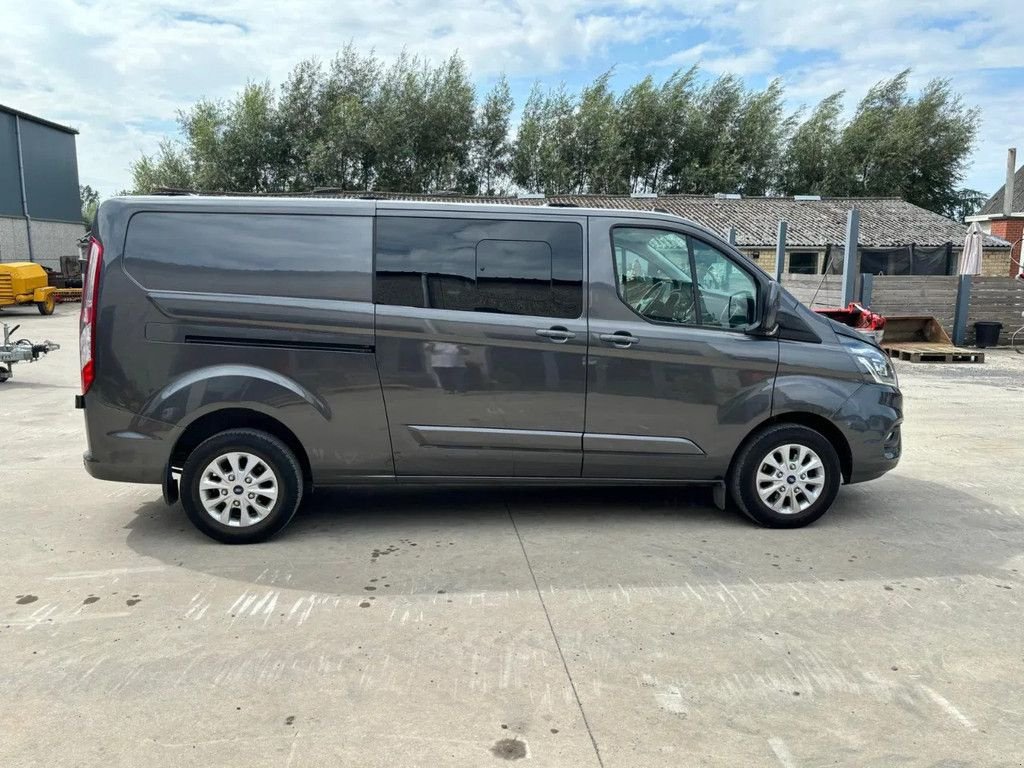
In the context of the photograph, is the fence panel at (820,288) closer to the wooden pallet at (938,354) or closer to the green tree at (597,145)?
the wooden pallet at (938,354)

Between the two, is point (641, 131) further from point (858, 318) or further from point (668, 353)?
point (668, 353)

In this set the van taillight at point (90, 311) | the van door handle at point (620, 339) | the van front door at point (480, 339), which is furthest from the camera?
the van door handle at point (620, 339)

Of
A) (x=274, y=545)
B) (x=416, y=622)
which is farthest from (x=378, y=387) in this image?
(x=416, y=622)

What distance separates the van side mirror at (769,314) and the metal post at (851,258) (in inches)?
455

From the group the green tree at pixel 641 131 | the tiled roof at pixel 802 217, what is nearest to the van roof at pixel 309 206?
the tiled roof at pixel 802 217

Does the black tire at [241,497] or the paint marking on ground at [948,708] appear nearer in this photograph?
the paint marking on ground at [948,708]

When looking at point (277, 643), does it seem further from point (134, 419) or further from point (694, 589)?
point (694, 589)

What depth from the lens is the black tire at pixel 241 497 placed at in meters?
4.55

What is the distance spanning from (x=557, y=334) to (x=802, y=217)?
106 ft

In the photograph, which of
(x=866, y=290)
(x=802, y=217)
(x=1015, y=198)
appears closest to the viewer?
(x=866, y=290)

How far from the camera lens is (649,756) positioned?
2.71 meters

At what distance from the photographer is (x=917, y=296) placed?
16156mm

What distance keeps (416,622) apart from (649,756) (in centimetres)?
136

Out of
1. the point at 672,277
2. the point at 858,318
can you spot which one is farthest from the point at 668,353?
the point at 858,318
